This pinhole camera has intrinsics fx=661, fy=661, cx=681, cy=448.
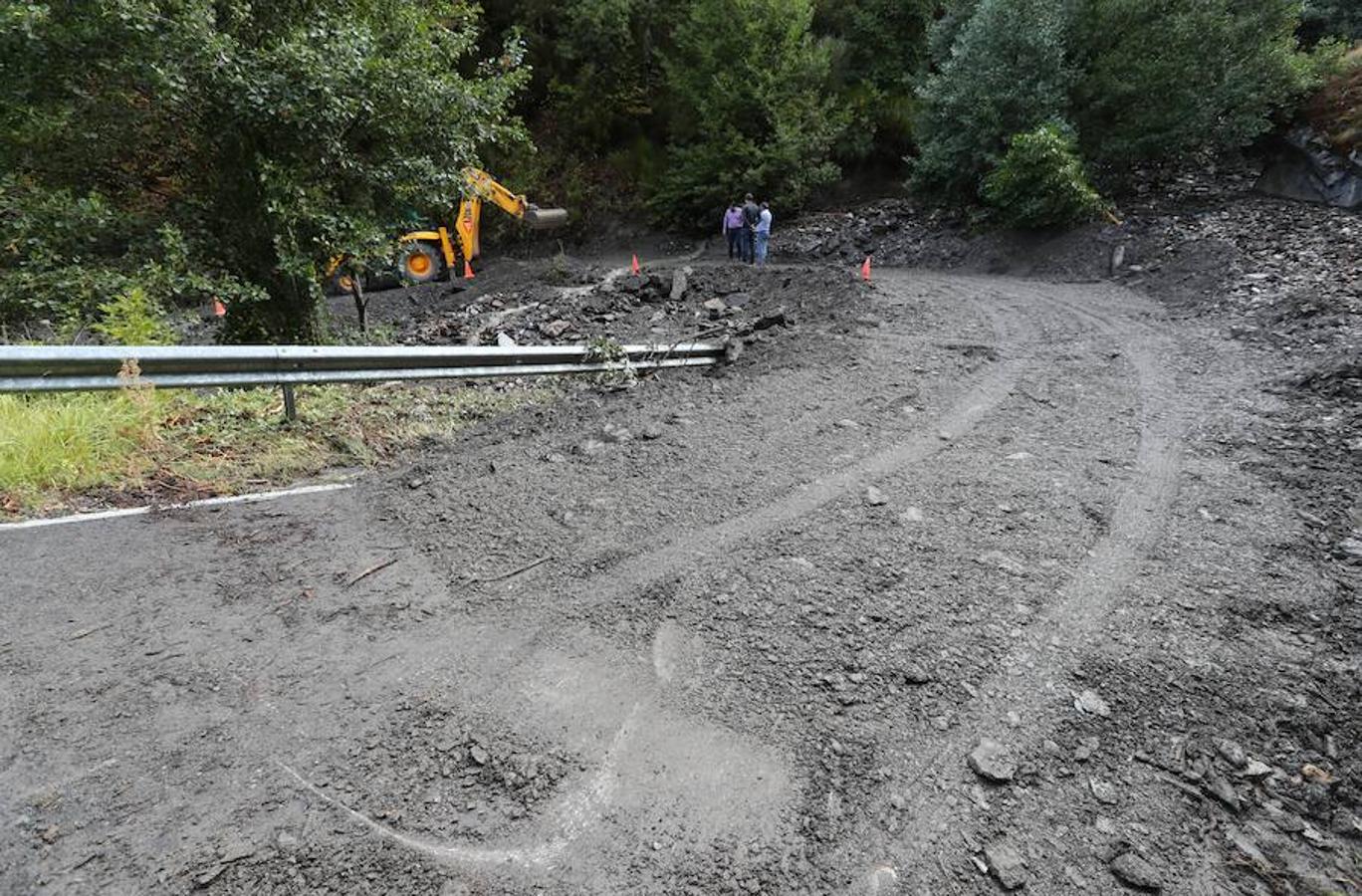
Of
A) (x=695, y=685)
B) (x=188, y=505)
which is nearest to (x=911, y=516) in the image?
(x=695, y=685)

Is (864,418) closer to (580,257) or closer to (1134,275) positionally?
(1134,275)

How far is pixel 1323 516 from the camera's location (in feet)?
12.1

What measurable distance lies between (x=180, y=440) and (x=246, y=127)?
14.7ft

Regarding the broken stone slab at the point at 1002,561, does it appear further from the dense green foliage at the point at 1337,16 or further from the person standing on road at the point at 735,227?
the dense green foliage at the point at 1337,16

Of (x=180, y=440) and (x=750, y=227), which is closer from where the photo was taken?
(x=180, y=440)

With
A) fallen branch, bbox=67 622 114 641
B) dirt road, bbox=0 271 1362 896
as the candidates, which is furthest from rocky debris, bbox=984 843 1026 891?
fallen branch, bbox=67 622 114 641

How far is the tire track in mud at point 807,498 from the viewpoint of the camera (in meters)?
3.18

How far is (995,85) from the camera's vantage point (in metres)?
15.7

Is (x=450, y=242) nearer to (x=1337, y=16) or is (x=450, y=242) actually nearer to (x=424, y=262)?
(x=424, y=262)

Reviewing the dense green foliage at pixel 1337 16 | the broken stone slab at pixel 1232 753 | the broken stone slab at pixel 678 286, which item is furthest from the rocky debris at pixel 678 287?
the dense green foliage at pixel 1337 16

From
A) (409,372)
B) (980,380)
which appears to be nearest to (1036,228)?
(980,380)

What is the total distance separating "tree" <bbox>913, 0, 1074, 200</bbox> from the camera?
1498 cm

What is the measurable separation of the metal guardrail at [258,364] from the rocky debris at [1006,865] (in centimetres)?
454

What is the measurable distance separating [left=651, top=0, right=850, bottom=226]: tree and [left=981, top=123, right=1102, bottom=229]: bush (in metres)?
6.76
